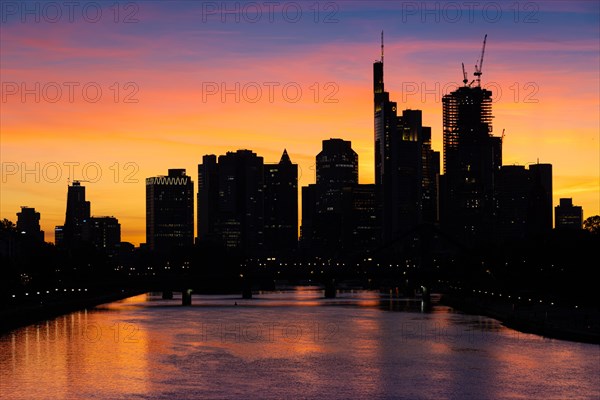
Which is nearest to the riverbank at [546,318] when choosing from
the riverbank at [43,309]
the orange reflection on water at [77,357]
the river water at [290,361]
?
the river water at [290,361]

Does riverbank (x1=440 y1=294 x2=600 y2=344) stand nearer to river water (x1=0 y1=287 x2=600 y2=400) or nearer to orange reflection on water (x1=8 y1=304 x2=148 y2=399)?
river water (x1=0 y1=287 x2=600 y2=400)

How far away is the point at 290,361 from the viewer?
90.2 meters

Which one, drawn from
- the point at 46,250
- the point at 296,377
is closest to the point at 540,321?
the point at 296,377

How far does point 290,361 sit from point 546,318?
38.4m

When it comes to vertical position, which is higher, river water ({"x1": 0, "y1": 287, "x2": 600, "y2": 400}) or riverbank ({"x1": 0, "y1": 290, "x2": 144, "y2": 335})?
riverbank ({"x1": 0, "y1": 290, "x2": 144, "y2": 335})

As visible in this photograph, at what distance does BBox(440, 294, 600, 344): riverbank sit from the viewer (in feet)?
336

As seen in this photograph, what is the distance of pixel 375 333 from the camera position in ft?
382

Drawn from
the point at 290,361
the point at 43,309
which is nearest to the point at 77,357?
the point at 290,361

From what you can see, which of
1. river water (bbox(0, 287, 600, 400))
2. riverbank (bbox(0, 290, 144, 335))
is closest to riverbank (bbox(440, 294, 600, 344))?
river water (bbox(0, 287, 600, 400))

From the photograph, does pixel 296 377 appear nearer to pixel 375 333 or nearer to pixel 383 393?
pixel 383 393

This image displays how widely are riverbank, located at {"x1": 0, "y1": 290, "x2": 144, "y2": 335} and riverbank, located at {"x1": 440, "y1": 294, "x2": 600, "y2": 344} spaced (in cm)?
5227

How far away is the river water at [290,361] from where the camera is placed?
73688mm

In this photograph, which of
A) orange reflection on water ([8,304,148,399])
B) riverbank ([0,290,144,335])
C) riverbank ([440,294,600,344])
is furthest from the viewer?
riverbank ([0,290,144,335])

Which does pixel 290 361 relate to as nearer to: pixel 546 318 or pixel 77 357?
pixel 77 357
